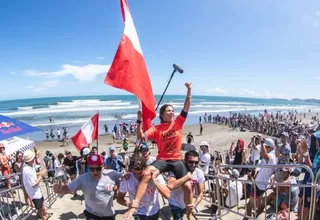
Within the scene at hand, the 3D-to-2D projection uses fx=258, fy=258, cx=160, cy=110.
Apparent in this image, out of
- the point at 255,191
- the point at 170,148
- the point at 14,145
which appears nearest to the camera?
the point at 170,148

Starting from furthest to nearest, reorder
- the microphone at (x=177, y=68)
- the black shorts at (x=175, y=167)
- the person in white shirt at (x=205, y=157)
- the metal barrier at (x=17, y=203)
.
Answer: the person in white shirt at (x=205, y=157), the metal barrier at (x=17, y=203), the microphone at (x=177, y=68), the black shorts at (x=175, y=167)

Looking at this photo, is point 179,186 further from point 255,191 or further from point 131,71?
point 131,71

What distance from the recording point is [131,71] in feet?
14.0

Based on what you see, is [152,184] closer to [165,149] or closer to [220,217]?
[165,149]

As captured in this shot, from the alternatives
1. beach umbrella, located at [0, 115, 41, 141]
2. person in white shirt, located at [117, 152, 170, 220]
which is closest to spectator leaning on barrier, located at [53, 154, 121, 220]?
person in white shirt, located at [117, 152, 170, 220]

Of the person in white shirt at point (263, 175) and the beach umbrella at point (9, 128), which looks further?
the beach umbrella at point (9, 128)

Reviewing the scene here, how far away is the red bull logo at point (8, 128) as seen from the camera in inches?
241

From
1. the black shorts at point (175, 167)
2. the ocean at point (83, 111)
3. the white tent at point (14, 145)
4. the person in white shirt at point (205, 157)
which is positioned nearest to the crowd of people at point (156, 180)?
the black shorts at point (175, 167)

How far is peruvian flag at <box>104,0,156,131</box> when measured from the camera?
4.10 m

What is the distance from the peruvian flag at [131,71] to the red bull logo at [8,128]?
3.72 m

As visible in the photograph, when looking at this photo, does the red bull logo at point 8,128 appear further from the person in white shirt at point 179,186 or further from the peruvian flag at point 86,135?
the person in white shirt at point 179,186

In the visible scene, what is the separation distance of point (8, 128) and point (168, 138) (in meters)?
4.52

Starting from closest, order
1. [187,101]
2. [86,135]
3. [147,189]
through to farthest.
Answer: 1. [147,189]
2. [187,101]
3. [86,135]

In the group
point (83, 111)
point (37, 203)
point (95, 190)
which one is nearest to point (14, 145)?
point (37, 203)
